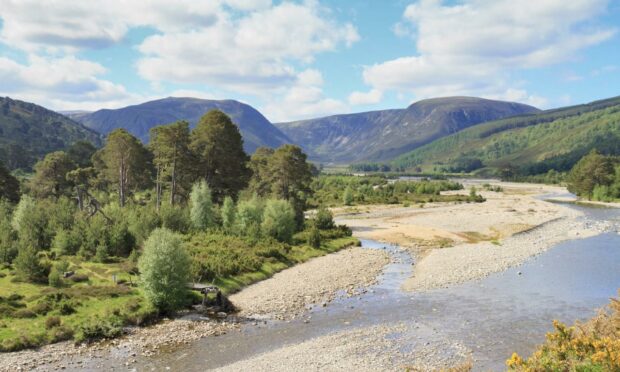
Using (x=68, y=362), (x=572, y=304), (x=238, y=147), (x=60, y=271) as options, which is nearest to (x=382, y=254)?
(x=572, y=304)

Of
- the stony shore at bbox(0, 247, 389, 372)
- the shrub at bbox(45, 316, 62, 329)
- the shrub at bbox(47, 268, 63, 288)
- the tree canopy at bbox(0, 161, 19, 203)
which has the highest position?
the tree canopy at bbox(0, 161, 19, 203)

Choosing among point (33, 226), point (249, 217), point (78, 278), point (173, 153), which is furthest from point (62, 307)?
point (173, 153)

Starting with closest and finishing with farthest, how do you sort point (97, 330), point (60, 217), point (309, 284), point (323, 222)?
point (97, 330)
point (309, 284)
point (60, 217)
point (323, 222)

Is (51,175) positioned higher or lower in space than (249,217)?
higher

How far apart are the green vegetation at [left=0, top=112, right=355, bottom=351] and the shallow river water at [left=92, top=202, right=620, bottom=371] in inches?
345

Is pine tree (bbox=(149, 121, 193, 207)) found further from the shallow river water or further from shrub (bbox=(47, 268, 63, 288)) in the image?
the shallow river water

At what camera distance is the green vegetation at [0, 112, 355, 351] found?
38.0 meters

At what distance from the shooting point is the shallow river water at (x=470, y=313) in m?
30.7

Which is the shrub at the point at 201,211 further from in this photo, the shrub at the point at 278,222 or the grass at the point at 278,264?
the grass at the point at 278,264

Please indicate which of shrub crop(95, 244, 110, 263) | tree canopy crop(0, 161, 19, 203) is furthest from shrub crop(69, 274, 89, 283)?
tree canopy crop(0, 161, 19, 203)

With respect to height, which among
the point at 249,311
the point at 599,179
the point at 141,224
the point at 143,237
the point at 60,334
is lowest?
the point at 249,311

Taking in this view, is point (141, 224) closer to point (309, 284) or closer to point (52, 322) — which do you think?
point (309, 284)

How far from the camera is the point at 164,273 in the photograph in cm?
3856

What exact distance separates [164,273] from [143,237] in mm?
23770
